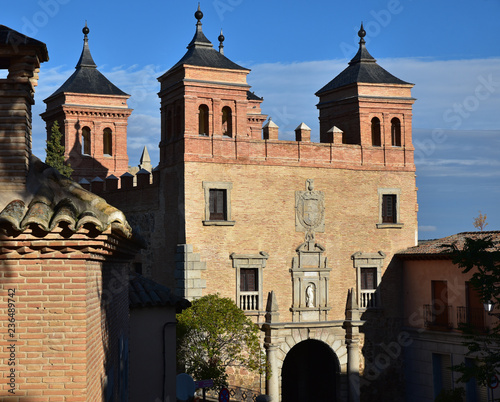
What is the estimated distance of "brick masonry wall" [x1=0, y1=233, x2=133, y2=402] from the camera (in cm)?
693

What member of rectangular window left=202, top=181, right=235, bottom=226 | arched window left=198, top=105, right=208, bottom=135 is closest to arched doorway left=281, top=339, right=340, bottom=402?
rectangular window left=202, top=181, right=235, bottom=226

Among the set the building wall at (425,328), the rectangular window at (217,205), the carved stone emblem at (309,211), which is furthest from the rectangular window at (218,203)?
the building wall at (425,328)

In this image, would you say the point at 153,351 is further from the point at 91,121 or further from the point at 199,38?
the point at 91,121

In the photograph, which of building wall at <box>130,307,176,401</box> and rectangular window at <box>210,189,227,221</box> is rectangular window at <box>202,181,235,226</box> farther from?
building wall at <box>130,307,176,401</box>

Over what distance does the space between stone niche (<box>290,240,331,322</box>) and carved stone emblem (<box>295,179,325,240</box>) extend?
0.62 m

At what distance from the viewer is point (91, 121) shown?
42.7 meters

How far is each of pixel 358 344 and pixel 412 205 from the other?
6905 millimetres

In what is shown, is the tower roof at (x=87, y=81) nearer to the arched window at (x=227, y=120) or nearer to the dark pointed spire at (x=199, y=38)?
the dark pointed spire at (x=199, y=38)

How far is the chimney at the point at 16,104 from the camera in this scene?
7320mm

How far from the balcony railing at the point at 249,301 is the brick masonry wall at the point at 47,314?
24331 mm

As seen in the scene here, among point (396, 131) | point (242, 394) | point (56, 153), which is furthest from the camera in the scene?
point (56, 153)

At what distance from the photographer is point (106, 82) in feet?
144

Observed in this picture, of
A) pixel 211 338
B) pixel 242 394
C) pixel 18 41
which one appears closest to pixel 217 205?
pixel 211 338

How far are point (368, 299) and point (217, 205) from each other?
8.23 m
